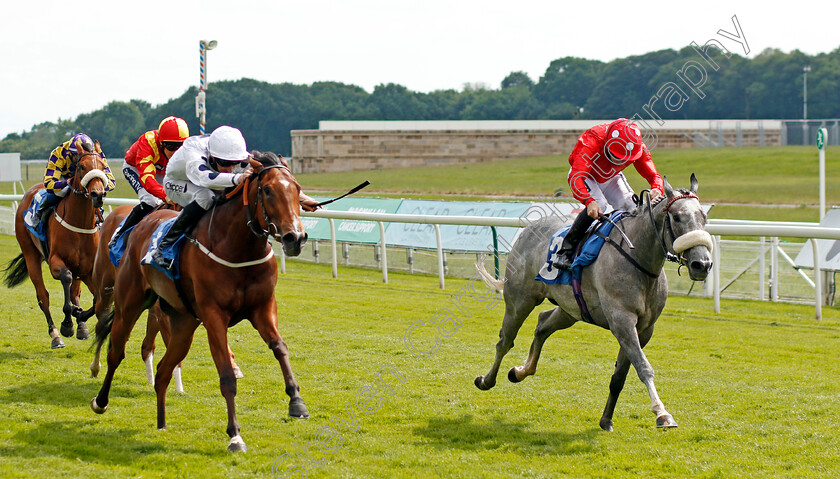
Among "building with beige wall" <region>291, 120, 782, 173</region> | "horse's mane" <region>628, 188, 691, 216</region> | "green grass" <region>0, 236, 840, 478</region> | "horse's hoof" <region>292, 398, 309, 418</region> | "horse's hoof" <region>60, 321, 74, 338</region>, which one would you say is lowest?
"green grass" <region>0, 236, 840, 478</region>

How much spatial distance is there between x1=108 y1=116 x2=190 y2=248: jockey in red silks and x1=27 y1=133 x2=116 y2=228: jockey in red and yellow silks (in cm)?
144

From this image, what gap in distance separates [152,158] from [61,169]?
2016 millimetres

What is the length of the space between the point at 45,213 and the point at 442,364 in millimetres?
3981

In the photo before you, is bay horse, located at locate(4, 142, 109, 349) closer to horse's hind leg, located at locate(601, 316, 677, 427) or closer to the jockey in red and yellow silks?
the jockey in red and yellow silks

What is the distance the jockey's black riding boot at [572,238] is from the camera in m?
5.69

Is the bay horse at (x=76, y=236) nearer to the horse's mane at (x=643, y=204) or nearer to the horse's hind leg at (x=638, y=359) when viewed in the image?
the horse's mane at (x=643, y=204)

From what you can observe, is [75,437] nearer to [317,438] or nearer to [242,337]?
[317,438]

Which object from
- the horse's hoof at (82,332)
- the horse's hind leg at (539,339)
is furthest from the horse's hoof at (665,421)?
the horse's hoof at (82,332)

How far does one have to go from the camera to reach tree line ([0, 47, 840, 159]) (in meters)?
48.9

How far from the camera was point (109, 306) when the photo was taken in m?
6.82

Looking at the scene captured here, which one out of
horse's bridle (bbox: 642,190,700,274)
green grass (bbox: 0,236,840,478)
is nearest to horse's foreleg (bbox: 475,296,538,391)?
green grass (bbox: 0,236,840,478)

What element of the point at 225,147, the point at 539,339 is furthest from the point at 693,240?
the point at 225,147

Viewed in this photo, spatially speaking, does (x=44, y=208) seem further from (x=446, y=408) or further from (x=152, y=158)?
(x=446, y=408)

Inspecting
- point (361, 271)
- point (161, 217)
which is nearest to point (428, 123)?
point (361, 271)
